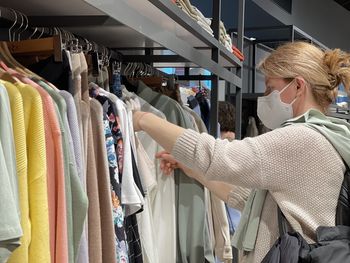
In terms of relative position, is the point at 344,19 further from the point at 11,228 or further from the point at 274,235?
the point at 11,228

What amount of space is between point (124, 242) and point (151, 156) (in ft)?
1.94

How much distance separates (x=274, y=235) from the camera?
5.90 feet

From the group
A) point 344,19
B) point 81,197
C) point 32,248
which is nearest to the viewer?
point 32,248

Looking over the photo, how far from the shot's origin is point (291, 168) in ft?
5.61

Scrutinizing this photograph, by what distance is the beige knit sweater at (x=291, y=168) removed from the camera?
171 centimetres

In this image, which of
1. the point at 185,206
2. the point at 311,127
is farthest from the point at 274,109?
the point at 185,206

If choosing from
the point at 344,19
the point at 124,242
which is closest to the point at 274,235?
the point at 124,242

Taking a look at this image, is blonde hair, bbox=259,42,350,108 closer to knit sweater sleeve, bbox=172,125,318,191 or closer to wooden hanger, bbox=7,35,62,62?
knit sweater sleeve, bbox=172,125,318,191

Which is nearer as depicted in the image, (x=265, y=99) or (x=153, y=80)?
(x=265, y=99)

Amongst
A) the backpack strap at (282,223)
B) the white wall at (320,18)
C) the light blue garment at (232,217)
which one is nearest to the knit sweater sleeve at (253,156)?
the backpack strap at (282,223)

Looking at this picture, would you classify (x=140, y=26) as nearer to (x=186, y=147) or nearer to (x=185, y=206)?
(x=186, y=147)

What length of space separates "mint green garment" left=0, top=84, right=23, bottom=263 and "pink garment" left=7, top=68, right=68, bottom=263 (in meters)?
0.14

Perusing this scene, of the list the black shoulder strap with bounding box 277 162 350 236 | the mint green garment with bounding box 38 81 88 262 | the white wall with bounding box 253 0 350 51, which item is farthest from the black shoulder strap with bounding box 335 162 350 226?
the white wall with bounding box 253 0 350 51

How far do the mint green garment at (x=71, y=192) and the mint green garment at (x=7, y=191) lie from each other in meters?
0.20
